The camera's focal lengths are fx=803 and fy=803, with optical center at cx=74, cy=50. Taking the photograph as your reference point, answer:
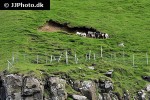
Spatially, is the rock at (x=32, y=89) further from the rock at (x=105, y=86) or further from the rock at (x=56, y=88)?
the rock at (x=105, y=86)

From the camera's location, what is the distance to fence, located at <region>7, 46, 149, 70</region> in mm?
71438

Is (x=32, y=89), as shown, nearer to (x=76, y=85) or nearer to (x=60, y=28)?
(x=76, y=85)

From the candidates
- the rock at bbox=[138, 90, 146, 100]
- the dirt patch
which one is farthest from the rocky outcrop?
the dirt patch

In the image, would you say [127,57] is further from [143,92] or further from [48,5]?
[48,5]

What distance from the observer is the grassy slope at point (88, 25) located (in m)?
70.6

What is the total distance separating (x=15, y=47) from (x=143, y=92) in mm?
14838

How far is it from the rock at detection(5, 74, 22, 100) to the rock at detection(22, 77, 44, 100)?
1.38 feet

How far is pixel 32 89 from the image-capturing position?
211 ft

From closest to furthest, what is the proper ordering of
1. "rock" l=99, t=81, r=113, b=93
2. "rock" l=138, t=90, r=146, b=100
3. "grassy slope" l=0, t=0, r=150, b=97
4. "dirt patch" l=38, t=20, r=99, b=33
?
"rock" l=99, t=81, r=113, b=93 → "rock" l=138, t=90, r=146, b=100 → "grassy slope" l=0, t=0, r=150, b=97 → "dirt patch" l=38, t=20, r=99, b=33

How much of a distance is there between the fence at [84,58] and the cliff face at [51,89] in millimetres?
3002

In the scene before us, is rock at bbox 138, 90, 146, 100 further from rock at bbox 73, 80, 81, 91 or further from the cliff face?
rock at bbox 73, 80, 81, 91

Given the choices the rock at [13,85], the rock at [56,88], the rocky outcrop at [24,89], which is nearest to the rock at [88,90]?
the rock at [56,88]

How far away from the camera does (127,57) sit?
77.6 meters

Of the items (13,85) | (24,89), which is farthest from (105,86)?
(13,85)
